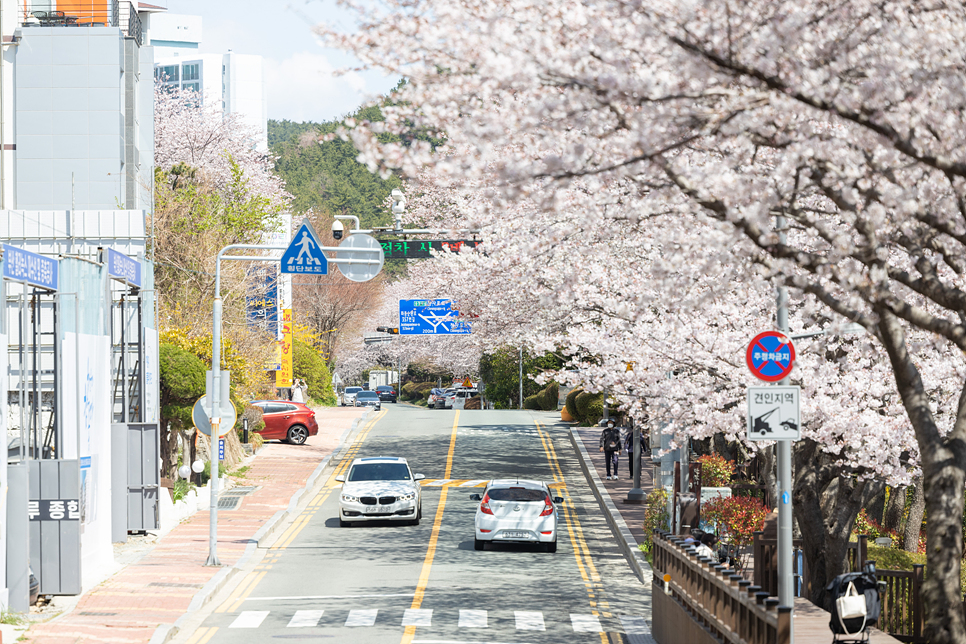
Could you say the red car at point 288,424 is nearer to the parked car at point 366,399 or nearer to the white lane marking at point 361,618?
the parked car at point 366,399

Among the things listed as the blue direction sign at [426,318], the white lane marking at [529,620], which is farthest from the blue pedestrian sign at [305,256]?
the blue direction sign at [426,318]

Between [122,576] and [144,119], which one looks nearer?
[122,576]

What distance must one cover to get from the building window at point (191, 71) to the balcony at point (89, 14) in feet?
307

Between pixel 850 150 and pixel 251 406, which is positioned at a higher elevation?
pixel 850 150

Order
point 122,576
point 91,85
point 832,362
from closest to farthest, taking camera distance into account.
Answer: point 832,362, point 122,576, point 91,85

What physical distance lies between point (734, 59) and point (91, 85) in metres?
34.6


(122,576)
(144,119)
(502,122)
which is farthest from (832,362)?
(144,119)

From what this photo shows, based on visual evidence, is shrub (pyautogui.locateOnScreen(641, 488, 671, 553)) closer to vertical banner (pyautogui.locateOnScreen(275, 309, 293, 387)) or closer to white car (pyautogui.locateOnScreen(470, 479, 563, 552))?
white car (pyautogui.locateOnScreen(470, 479, 563, 552))

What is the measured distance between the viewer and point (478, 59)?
27.8 feet

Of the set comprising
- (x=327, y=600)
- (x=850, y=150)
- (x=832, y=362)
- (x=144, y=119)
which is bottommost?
(x=327, y=600)

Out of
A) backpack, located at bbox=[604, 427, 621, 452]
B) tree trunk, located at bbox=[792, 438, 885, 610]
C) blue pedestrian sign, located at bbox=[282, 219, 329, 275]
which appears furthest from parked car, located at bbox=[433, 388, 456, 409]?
tree trunk, located at bbox=[792, 438, 885, 610]

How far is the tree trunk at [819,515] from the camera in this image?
58.3 ft

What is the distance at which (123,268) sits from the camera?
20.9m

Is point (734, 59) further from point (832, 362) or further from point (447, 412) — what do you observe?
point (447, 412)
